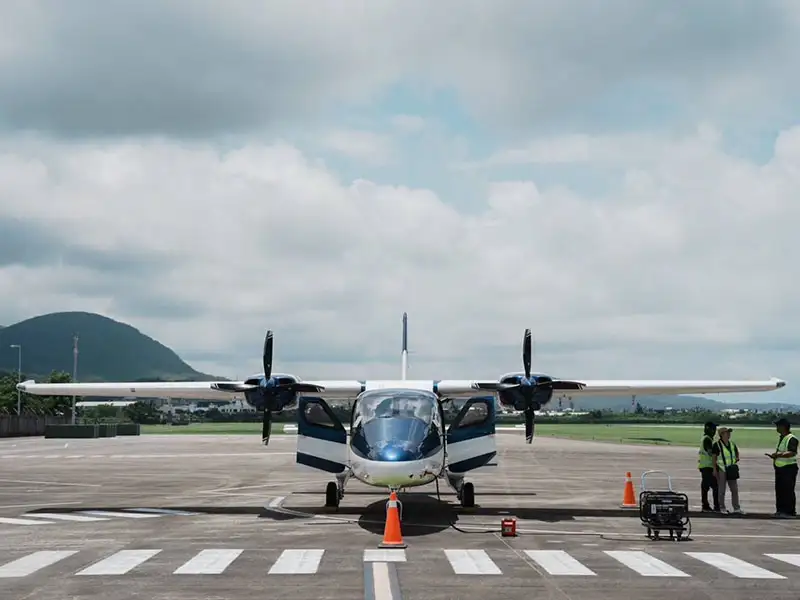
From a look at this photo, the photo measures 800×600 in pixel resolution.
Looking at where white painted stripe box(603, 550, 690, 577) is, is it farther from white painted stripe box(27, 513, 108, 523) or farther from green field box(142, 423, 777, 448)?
green field box(142, 423, 777, 448)

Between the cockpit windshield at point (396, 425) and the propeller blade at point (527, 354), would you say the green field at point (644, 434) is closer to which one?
the propeller blade at point (527, 354)

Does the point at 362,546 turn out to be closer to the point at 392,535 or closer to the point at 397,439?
the point at 392,535

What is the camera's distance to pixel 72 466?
4019 centimetres

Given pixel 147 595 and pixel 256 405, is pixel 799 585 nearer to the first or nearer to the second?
pixel 147 595

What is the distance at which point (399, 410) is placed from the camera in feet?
62.8

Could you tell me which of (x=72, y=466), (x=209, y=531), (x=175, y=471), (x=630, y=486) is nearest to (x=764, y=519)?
(x=630, y=486)

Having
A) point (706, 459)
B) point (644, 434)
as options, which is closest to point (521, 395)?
point (706, 459)

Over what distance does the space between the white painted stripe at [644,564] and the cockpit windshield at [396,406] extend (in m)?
5.61

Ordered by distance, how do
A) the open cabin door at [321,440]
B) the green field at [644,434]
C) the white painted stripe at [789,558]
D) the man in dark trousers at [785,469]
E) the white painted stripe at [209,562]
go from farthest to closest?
the green field at [644,434], the open cabin door at [321,440], the man in dark trousers at [785,469], the white painted stripe at [789,558], the white painted stripe at [209,562]

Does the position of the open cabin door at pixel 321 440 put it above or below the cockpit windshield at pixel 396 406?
below

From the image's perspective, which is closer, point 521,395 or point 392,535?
point 392,535

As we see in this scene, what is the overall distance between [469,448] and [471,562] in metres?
8.79

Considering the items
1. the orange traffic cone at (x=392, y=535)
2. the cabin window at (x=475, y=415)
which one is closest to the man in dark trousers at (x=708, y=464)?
the cabin window at (x=475, y=415)

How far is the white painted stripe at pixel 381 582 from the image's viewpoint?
10828mm
